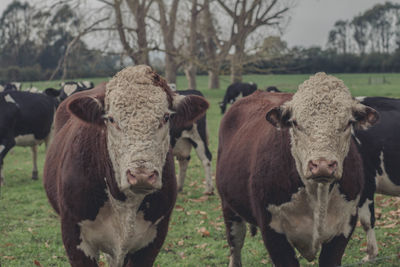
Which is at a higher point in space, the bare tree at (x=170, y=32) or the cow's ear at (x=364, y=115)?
the bare tree at (x=170, y=32)

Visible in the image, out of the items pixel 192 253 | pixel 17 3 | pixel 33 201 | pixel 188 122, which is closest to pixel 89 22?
pixel 33 201

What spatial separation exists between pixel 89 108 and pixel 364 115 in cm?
194

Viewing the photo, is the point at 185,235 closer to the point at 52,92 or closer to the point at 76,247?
the point at 76,247

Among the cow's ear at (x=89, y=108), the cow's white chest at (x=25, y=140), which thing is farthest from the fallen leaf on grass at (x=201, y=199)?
the cow's ear at (x=89, y=108)

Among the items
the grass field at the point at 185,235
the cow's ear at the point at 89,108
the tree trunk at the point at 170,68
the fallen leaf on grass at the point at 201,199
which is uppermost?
the tree trunk at the point at 170,68

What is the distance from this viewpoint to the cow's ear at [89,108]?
3.17 meters

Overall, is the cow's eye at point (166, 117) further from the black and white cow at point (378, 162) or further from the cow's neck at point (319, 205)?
the black and white cow at point (378, 162)

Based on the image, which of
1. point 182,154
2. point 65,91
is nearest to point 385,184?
point 182,154

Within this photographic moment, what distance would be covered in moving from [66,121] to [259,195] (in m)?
2.19

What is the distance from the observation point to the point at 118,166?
317cm

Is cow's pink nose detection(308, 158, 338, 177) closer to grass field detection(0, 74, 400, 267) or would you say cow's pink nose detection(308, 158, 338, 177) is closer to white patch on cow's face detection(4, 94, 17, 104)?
grass field detection(0, 74, 400, 267)

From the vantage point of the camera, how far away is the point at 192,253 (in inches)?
241

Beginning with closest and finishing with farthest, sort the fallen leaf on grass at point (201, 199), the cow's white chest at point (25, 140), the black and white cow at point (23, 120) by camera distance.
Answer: the fallen leaf on grass at point (201, 199) < the black and white cow at point (23, 120) < the cow's white chest at point (25, 140)

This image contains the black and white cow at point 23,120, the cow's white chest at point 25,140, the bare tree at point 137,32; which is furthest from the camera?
the bare tree at point 137,32
